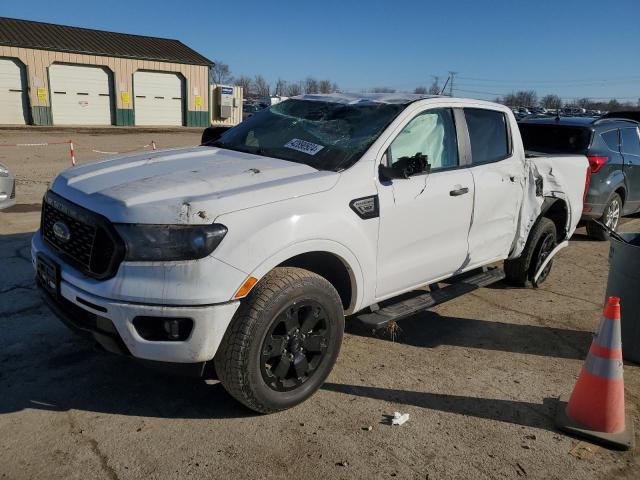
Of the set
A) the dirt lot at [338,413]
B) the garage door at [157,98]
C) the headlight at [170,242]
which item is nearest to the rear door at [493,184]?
the dirt lot at [338,413]

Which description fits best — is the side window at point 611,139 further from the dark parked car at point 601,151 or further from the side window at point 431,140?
the side window at point 431,140

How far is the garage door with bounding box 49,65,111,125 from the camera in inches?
1210

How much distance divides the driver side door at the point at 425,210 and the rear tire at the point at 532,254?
1348mm

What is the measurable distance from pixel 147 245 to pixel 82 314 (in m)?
0.64

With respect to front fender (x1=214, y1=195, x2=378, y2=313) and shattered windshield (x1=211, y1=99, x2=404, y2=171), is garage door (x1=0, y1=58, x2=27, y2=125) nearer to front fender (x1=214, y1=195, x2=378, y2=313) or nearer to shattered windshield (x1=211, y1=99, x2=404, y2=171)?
shattered windshield (x1=211, y1=99, x2=404, y2=171)

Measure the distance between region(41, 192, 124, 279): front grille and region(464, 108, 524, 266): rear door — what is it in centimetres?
281

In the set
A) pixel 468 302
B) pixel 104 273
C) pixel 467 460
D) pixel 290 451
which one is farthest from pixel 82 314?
pixel 468 302

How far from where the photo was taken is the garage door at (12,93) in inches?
1131

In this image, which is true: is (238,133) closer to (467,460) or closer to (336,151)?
(336,151)

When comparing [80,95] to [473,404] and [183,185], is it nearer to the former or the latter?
[183,185]

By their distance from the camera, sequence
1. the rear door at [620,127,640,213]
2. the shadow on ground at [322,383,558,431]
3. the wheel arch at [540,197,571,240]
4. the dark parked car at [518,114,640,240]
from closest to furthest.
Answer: the shadow on ground at [322,383,558,431], the wheel arch at [540,197,571,240], the dark parked car at [518,114,640,240], the rear door at [620,127,640,213]

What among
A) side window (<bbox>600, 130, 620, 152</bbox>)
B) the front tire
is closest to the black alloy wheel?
the front tire

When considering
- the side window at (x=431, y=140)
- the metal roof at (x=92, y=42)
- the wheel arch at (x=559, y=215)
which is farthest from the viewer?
the metal roof at (x=92, y=42)

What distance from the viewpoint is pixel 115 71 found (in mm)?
32500
